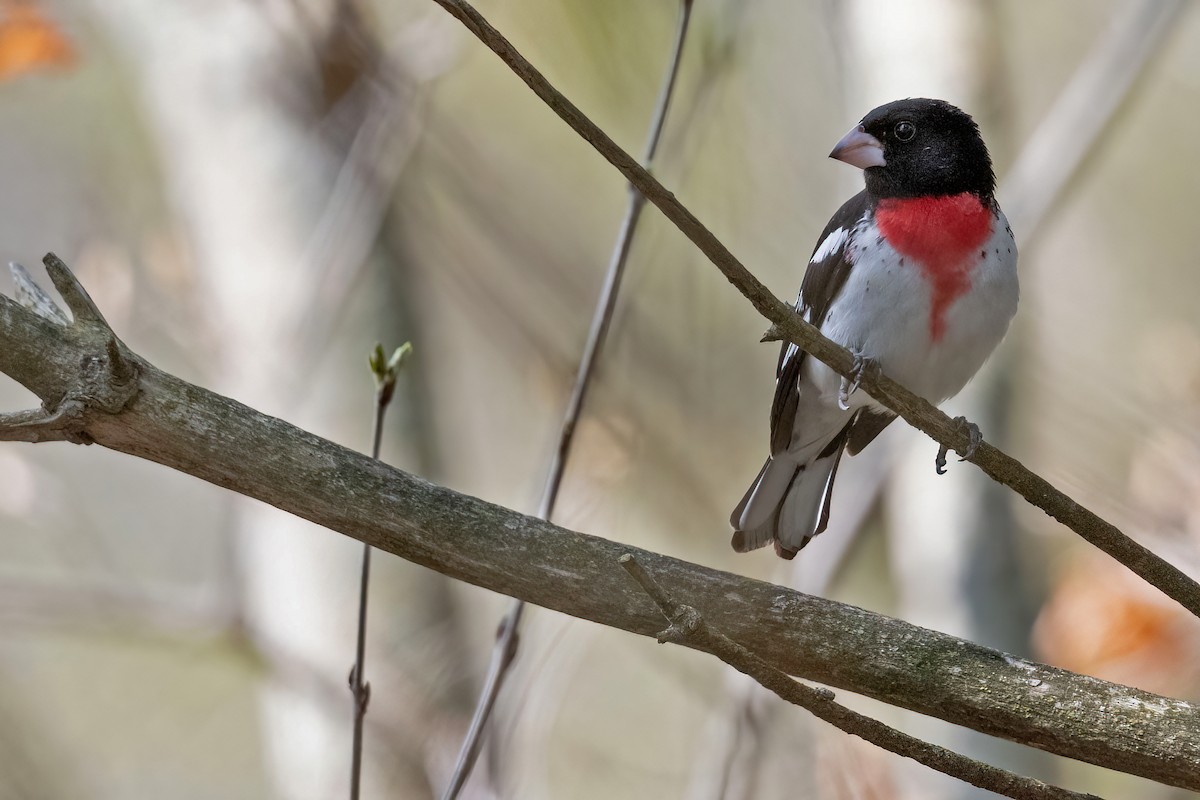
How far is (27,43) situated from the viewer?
4.25 metres

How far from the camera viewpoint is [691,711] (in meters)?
7.28

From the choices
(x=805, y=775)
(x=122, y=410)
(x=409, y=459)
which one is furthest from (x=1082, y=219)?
(x=122, y=410)

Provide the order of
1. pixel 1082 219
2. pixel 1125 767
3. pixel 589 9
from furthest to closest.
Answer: pixel 1082 219 → pixel 589 9 → pixel 1125 767

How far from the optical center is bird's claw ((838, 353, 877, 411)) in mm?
2624

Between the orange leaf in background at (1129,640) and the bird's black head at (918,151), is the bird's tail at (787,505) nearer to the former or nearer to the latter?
the bird's black head at (918,151)

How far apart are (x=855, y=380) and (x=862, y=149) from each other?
105 cm

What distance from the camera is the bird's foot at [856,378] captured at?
2580 mm

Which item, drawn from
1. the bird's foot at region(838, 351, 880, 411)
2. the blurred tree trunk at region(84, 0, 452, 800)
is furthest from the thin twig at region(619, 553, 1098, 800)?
the blurred tree trunk at region(84, 0, 452, 800)

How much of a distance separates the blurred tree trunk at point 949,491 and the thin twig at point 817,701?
2.77 m

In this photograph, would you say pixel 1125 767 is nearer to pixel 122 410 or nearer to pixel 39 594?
pixel 122 410

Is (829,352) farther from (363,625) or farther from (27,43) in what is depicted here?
(27,43)

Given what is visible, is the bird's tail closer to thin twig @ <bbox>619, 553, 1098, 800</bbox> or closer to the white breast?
the white breast

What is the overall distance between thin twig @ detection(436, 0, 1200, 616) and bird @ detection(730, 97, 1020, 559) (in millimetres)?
607

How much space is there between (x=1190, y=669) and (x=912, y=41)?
2943mm
